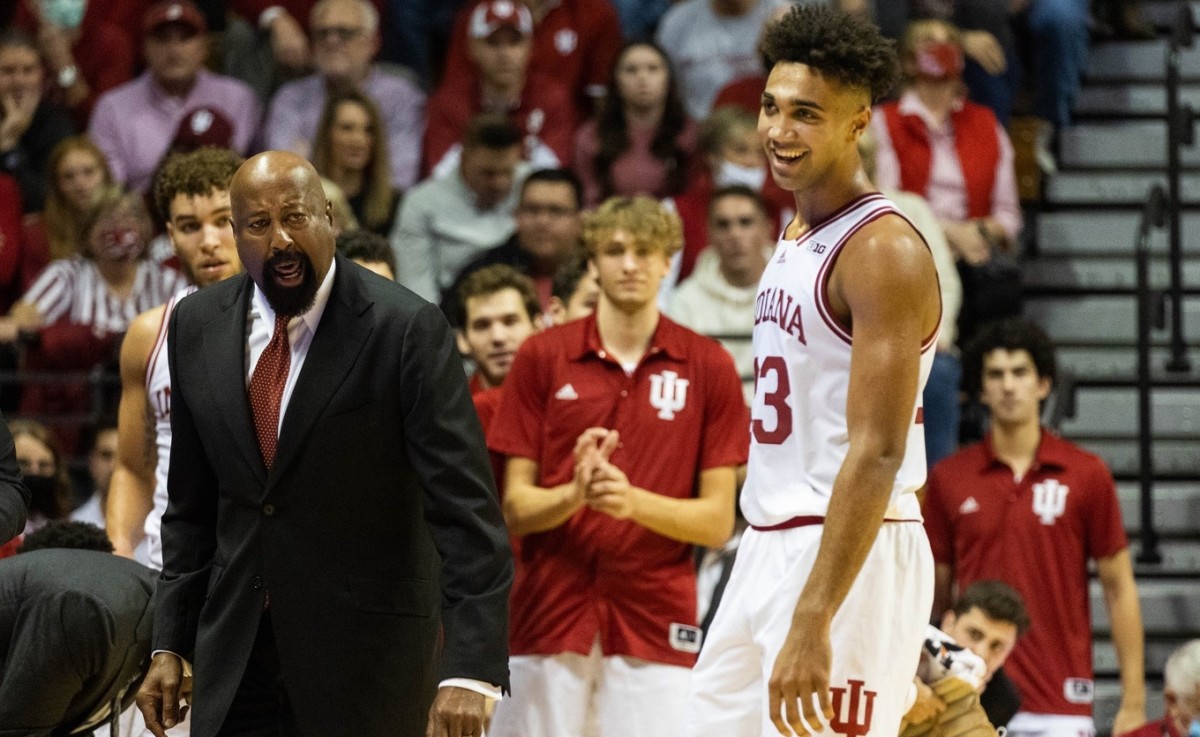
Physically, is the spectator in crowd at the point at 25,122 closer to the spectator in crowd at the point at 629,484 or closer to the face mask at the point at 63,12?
the face mask at the point at 63,12

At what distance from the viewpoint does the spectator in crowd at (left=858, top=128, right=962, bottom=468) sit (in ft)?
28.7

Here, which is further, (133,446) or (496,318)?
(496,318)

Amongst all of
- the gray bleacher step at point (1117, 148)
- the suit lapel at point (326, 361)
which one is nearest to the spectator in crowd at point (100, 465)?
the suit lapel at point (326, 361)

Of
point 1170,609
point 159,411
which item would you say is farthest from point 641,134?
point 159,411

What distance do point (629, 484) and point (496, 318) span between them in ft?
4.13

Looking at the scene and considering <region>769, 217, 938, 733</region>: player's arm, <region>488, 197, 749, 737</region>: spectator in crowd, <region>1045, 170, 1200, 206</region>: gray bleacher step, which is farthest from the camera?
<region>1045, 170, 1200, 206</region>: gray bleacher step

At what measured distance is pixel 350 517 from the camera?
4.20 metres

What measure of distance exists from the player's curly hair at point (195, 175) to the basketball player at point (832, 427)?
2020mm

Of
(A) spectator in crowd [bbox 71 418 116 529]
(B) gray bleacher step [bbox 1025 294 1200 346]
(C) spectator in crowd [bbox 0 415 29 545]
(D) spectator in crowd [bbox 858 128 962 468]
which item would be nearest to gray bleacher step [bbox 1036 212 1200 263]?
(B) gray bleacher step [bbox 1025 294 1200 346]

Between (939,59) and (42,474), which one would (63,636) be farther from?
(939,59)

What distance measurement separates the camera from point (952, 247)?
9.71 meters

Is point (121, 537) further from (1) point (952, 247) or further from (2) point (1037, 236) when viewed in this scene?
(2) point (1037, 236)

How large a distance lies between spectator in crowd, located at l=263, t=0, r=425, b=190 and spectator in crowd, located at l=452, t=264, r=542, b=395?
3160mm

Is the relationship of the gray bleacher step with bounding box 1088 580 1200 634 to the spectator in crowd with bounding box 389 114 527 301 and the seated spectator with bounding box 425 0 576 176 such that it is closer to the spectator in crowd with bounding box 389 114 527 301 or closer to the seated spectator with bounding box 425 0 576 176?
the spectator in crowd with bounding box 389 114 527 301
